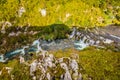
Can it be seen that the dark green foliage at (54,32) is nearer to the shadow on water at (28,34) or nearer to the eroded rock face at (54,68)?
the shadow on water at (28,34)

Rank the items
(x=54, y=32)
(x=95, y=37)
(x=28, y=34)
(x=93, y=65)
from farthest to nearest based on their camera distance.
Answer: (x=28, y=34), (x=54, y=32), (x=95, y=37), (x=93, y=65)

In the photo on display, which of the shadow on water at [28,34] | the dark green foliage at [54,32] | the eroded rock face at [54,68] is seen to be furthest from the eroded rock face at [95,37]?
the eroded rock face at [54,68]

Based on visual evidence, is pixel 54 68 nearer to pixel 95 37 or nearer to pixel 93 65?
pixel 93 65

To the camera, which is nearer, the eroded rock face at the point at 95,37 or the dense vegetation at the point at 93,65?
the dense vegetation at the point at 93,65

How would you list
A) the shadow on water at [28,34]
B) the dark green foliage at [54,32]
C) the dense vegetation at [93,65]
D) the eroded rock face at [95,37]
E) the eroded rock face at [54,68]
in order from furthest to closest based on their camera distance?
the dark green foliage at [54,32], the shadow on water at [28,34], the eroded rock face at [95,37], the dense vegetation at [93,65], the eroded rock face at [54,68]

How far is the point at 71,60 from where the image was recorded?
133750 millimetres

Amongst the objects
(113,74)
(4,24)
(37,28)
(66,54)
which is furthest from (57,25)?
(113,74)

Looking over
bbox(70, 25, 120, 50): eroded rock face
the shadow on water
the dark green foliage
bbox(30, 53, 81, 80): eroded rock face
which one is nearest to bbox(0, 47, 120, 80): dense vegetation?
bbox(30, 53, 81, 80): eroded rock face

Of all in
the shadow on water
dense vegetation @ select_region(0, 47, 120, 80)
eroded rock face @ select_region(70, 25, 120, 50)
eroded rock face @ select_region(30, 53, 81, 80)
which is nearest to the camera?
eroded rock face @ select_region(30, 53, 81, 80)

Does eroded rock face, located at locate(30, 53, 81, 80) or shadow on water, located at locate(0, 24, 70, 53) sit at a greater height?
eroded rock face, located at locate(30, 53, 81, 80)

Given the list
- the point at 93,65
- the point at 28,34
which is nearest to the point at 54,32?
the point at 28,34

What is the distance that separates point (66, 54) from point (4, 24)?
65.8 meters

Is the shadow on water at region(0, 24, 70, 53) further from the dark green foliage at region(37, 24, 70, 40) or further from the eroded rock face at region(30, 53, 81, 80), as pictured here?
the eroded rock face at region(30, 53, 81, 80)

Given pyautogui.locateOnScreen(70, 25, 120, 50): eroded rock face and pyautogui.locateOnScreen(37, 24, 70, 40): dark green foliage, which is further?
pyautogui.locateOnScreen(37, 24, 70, 40): dark green foliage
